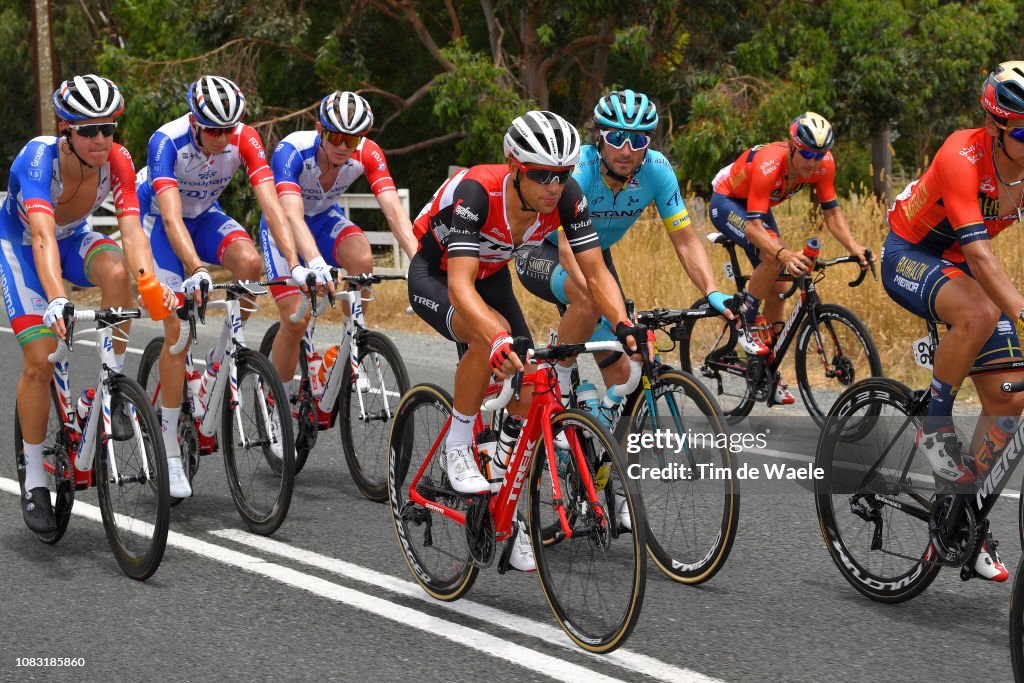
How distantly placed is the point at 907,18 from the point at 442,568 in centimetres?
1949

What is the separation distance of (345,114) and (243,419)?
73.1 inches

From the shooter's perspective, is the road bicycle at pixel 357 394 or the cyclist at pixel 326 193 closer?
the road bicycle at pixel 357 394

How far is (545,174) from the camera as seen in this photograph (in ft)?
15.9

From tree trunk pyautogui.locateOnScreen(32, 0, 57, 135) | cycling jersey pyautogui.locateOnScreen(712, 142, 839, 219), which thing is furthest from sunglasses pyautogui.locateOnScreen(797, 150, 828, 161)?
tree trunk pyautogui.locateOnScreen(32, 0, 57, 135)

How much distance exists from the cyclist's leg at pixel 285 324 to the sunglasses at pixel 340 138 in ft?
1.97

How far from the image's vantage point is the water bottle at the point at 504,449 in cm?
502

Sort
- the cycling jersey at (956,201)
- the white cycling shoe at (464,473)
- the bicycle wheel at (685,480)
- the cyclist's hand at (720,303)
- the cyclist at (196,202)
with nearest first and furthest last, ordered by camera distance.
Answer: the cycling jersey at (956,201), the white cycling shoe at (464,473), the bicycle wheel at (685,480), the cyclist's hand at (720,303), the cyclist at (196,202)

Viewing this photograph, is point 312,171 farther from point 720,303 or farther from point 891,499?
point 891,499

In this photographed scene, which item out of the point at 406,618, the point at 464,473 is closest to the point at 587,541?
the point at 464,473

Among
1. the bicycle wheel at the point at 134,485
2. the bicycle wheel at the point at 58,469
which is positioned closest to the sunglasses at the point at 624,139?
the bicycle wheel at the point at 134,485

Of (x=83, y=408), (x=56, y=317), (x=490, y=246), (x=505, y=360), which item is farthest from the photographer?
(x=83, y=408)

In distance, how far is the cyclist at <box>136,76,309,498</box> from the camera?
22.6 ft

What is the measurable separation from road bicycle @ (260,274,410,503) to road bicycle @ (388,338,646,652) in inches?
61.3

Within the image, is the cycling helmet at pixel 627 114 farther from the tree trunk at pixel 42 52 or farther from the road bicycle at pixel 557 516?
the tree trunk at pixel 42 52
